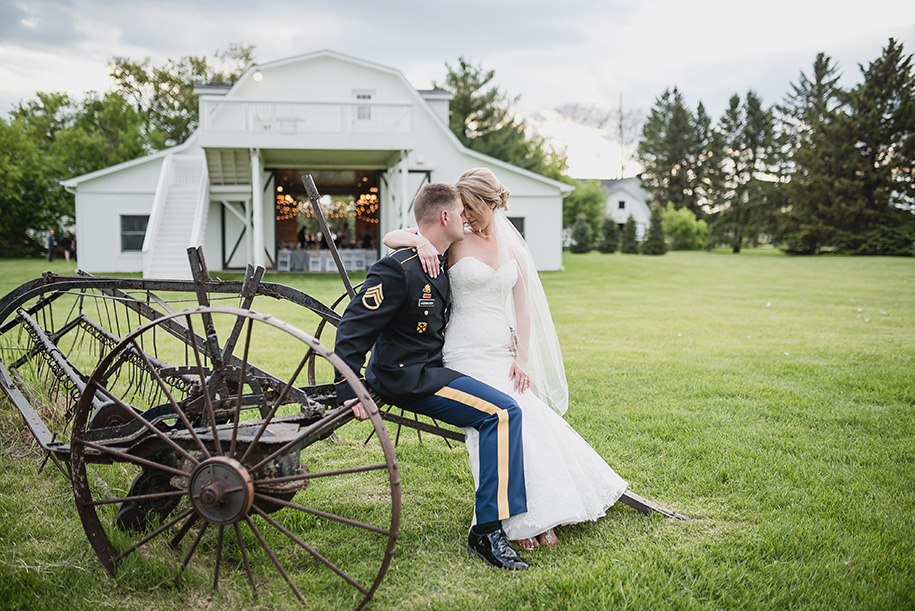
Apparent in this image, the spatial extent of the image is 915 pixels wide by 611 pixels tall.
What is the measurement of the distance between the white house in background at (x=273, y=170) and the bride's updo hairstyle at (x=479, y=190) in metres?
15.3

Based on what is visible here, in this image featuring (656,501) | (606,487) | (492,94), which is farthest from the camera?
(492,94)

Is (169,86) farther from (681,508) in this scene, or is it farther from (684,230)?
(681,508)

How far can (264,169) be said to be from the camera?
74.4 ft

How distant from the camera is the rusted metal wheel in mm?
2627

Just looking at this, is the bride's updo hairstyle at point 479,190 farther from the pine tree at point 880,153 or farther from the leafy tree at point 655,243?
the pine tree at point 880,153

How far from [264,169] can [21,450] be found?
1938cm

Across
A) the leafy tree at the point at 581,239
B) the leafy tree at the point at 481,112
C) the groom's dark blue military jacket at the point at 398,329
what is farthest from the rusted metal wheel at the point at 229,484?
the leafy tree at the point at 581,239

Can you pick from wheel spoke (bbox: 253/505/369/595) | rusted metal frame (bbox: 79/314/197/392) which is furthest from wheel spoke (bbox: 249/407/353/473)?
rusted metal frame (bbox: 79/314/197/392)

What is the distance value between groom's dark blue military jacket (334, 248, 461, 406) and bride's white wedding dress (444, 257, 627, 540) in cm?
25

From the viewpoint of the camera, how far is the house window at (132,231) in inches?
864

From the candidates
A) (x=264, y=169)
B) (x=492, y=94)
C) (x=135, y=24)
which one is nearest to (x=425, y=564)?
(x=264, y=169)

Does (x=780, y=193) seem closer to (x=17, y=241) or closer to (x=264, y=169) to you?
(x=264, y=169)

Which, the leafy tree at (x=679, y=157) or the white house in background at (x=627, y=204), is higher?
the leafy tree at (x=679, y=157)

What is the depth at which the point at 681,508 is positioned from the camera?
3.71 m
